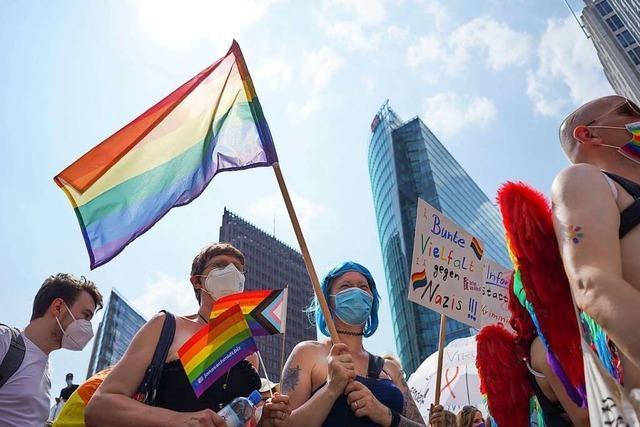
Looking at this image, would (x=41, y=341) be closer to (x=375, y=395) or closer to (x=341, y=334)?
(x=341, y=334)

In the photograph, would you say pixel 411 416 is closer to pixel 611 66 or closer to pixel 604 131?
Answer: pixel 604 131

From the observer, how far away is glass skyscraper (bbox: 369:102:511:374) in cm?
6431

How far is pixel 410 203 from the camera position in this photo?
220 feet

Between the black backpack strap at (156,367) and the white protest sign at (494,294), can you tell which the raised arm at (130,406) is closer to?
the black backpack strap at (156,367)

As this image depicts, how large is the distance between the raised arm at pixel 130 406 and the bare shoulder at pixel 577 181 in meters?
1.64

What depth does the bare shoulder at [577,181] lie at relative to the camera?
1524mm

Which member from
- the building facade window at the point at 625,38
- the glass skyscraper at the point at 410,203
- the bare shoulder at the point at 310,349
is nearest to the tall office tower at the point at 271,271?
the glass skyscraper at the point at 410,203

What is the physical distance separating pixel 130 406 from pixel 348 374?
1015 millimetres

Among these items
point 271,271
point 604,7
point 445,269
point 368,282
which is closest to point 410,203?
point 604,7

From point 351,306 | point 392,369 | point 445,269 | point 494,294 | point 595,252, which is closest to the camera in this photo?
point 595,252

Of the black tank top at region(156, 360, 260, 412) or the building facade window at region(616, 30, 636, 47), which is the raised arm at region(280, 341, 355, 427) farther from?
the building facade window at region(616, 30, 636, 47)

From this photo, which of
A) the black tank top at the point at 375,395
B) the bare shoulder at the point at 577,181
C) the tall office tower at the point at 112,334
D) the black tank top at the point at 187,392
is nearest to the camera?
the bare shoulder at the point at 577,181

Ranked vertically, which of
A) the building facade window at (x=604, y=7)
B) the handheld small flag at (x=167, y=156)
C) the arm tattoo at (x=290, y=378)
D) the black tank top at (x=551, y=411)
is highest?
the building facade window at (x=604, y=7)

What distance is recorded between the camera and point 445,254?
15.8 ft
